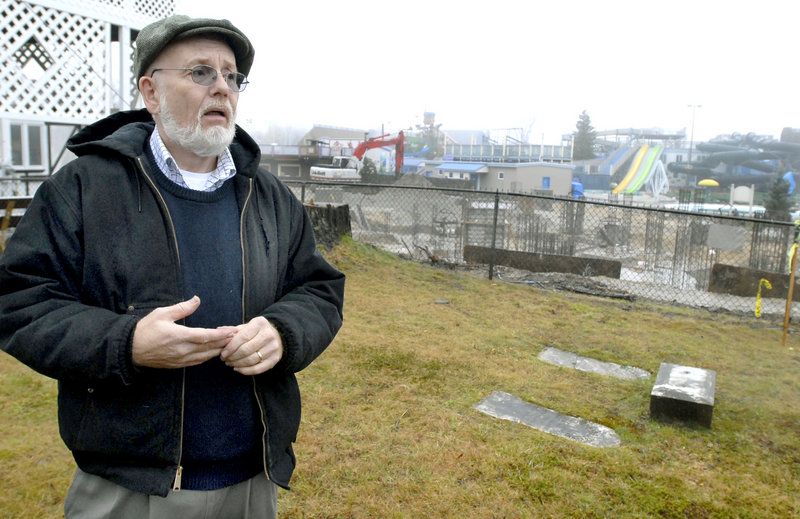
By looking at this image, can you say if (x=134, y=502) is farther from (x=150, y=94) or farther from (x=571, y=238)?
(x=571, y=238)

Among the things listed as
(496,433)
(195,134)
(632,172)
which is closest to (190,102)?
(195,134)

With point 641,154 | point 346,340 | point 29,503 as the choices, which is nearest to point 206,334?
point 29,503

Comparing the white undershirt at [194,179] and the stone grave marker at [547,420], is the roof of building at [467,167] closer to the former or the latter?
the stone grave marker at [547,420]

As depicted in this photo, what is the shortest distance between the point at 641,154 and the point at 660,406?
68892 mm

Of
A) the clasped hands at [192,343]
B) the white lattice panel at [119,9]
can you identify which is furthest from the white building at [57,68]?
the clasped hands at [192,343]

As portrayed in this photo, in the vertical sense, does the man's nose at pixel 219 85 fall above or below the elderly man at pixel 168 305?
above

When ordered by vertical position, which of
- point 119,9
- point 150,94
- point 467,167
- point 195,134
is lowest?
point 195,134

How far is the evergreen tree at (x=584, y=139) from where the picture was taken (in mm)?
93875

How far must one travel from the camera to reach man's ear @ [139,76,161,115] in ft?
5.49

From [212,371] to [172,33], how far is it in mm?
941

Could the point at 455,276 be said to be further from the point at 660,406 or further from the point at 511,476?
the point at 511,476

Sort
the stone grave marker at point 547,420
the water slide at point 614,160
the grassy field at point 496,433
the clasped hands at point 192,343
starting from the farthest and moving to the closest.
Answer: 1. the water slide at point 614,160
2. the stone grave marker at point 547,420
3. the grassy field at point 496,433
4. the clasped hands at point 192,343

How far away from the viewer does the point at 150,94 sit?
1692mm

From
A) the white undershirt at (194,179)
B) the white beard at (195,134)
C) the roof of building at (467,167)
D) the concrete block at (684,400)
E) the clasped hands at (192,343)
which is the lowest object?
the concrete block at (684,400)
